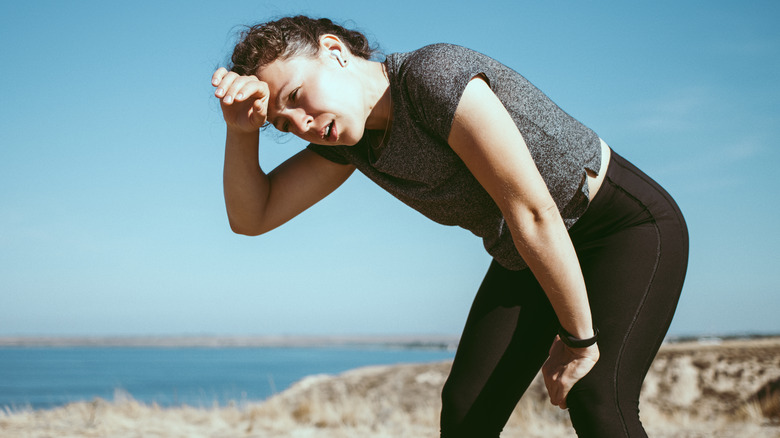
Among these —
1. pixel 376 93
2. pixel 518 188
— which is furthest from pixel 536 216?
pixel 376 93

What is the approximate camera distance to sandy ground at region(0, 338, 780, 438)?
4785 mm

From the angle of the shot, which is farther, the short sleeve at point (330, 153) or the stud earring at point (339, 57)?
the short sleeve at point (330, 153)

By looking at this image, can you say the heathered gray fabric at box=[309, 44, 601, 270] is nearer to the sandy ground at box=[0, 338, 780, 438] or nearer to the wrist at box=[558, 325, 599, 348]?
the wrist at box=[558, 325, 599, 348]

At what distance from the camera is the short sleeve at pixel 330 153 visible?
2018 mm

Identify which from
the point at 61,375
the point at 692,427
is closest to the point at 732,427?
the point at 692,427

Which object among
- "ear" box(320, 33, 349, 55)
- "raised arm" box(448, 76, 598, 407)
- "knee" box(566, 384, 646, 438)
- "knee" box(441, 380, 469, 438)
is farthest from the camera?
"knee" box(441, 380, 469, 438)

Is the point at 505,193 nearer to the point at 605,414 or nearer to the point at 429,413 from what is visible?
the point at 605,414

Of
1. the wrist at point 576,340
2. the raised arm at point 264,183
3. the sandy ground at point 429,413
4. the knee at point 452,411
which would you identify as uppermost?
the raised arm at point 264,183

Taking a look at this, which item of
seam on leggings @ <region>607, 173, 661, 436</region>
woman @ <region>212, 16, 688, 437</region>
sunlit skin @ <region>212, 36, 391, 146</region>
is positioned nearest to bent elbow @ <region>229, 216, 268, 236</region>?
woman @ <region>212, 16, 688, 437</region>

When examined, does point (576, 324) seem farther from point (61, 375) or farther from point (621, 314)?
point (61, 375)

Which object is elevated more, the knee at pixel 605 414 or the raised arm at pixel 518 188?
the raised arm at pixel 518 188

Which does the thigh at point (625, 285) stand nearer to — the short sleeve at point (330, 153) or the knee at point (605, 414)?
the knee at point (605, 414)

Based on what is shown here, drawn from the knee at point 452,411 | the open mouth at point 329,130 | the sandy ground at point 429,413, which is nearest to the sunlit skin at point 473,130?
the open mouth at point 329,130

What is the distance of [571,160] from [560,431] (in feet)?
13.0
